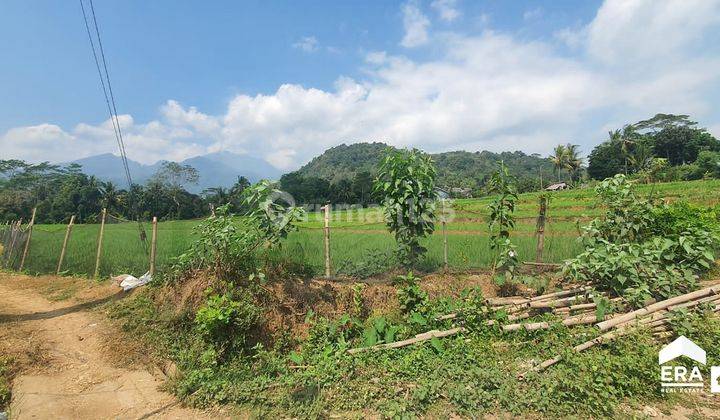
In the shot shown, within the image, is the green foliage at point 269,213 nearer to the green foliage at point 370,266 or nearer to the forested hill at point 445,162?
the green foliage at point 370,266

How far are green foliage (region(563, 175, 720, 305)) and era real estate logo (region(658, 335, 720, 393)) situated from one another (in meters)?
0.83

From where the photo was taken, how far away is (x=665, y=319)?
4.08 metres

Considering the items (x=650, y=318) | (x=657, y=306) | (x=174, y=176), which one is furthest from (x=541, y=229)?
(x=174, y=176)

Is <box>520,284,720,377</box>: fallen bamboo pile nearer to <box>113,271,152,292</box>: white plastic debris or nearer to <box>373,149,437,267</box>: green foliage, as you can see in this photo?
<box>373,149,437,267</box>: green foliage

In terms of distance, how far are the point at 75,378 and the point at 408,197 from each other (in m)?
4.80

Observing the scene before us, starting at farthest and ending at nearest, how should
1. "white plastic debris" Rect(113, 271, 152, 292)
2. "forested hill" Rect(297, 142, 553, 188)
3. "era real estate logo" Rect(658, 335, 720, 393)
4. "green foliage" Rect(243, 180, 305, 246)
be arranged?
"forested hill" Rect(297, 142, 553, 188), "white plastic debris" Rect(113, 271, 152, 292), "green foliage" Rect(243, 180, 305, 246), "era real estate logo" Rect(658, 335, 720, 393)

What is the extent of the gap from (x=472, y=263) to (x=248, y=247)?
425 cm

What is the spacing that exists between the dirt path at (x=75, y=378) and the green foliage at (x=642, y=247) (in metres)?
5.32

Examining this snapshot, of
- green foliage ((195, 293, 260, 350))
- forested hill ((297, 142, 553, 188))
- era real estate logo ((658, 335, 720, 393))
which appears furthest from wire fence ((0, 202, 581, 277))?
forested hill ((297, 142, 553, 188))

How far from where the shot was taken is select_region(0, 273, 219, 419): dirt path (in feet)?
10.8

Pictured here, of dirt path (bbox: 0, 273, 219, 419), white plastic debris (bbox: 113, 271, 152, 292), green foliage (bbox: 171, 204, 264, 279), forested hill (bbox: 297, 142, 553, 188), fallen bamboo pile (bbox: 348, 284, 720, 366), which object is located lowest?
Answer: dirt path (bbox: 0, 273, 219, 419)

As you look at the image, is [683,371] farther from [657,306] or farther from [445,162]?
[445,162]

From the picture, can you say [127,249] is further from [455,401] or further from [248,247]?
[455,401]

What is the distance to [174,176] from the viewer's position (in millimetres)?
59969
